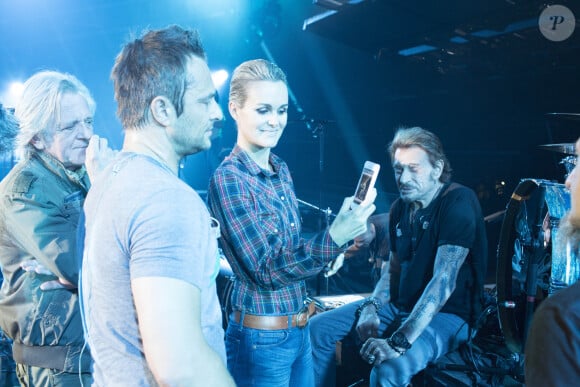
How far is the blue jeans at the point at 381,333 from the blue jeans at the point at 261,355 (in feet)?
3.32

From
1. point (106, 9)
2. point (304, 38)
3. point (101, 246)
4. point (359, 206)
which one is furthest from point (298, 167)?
point (101, 246)

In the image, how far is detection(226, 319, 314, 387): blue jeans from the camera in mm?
1626

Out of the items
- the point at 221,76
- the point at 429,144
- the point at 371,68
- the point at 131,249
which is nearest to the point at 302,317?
the point at 131,249

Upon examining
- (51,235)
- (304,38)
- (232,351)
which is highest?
(304,38)

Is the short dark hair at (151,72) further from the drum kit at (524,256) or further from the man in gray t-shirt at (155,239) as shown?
the drum kit at (524,256)

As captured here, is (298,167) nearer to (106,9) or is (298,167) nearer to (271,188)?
(106,9)

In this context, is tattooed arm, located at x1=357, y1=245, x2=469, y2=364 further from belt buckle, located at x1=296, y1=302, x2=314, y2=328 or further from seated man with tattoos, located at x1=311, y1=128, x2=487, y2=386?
belt buckle, located at x1=296, y1=302, x2=314, y2=328

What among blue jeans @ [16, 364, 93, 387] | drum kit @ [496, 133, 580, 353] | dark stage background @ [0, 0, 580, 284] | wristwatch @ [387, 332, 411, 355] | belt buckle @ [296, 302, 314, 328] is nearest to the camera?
blue jeans @ [16, 364, 93, 387]

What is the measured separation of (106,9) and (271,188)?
11.5m

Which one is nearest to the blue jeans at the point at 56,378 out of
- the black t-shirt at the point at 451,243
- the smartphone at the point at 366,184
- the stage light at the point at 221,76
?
the smartphone at the point at 366,184

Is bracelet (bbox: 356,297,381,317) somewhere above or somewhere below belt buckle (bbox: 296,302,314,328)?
below

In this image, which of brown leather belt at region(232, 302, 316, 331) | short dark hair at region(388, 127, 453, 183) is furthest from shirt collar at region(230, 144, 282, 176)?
short dark hair at region(388, 127, 453, 183)

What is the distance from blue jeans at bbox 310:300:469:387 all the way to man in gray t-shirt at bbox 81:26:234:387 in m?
1.80

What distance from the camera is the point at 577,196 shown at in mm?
931
